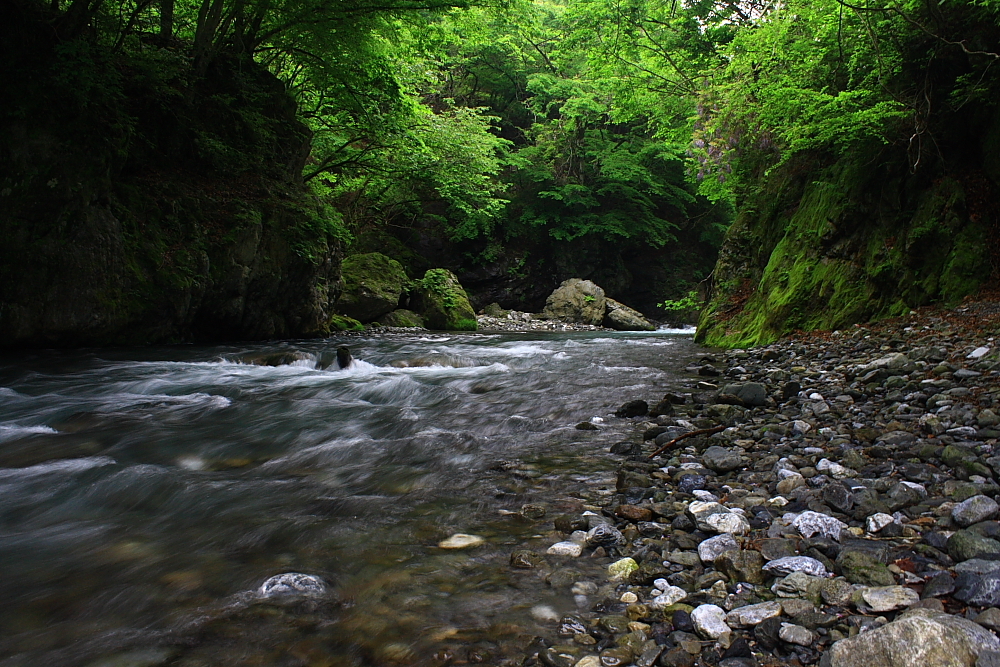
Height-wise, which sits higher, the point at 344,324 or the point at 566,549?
the point at 344,324

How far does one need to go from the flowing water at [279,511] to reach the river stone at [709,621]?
477 millimetres

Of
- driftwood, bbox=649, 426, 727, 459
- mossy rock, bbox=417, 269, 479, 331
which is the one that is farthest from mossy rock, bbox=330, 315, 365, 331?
driftwood, bbox=649, 426, 727, 459

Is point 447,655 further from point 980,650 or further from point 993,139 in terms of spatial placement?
point 993,139

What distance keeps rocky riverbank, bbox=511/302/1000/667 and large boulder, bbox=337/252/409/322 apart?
12.8 metres

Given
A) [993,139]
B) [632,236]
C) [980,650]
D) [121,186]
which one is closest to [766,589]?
[980,650]

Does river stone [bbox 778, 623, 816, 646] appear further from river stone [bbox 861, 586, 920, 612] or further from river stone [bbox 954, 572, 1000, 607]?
river stone [bbox 954, 572, 1000, 607]

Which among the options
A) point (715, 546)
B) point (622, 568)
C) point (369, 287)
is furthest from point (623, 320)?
point (622, 568)

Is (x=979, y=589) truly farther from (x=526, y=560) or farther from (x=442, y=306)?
(x=442, y=306)

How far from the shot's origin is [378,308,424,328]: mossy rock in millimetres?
16375

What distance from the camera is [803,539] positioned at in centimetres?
209

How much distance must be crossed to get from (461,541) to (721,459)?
5.58ft

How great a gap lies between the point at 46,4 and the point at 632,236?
78.4 ft

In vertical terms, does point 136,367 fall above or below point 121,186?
below

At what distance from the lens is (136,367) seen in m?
→ 7.21
